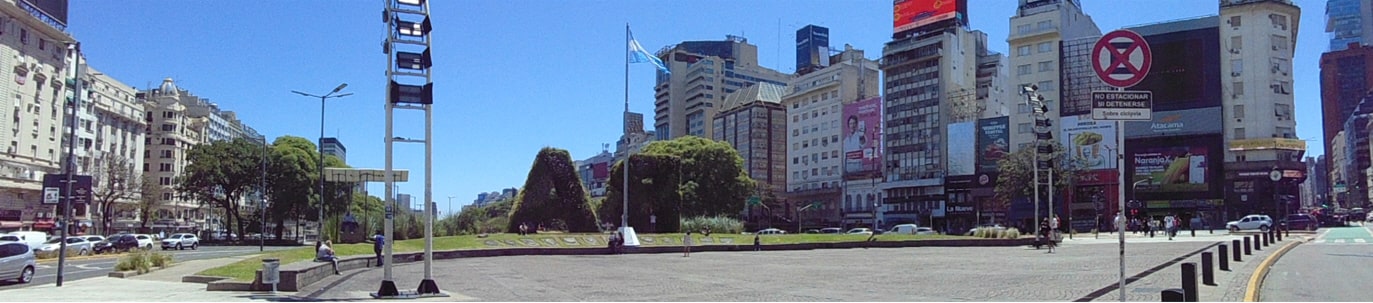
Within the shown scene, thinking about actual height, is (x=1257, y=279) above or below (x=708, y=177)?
below

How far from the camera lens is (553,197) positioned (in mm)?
51406

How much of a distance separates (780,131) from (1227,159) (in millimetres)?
73955

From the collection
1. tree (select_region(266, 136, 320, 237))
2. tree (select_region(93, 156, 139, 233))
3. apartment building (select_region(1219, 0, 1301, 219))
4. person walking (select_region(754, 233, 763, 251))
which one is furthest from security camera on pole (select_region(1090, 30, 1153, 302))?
apartment building (select_region(1219, 0, 1301, 219))

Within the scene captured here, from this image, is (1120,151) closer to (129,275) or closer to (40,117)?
(129,275)

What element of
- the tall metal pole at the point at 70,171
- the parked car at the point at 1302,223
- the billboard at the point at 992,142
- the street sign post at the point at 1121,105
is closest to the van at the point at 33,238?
the tall metal pole at the point at 70,171

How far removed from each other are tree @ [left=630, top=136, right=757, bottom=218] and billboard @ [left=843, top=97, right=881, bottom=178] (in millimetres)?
41159

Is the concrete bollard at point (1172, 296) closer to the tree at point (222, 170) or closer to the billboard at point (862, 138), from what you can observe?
the tree at point (222, 170)

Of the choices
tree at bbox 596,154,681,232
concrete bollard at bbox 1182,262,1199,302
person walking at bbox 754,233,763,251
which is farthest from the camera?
tree at bbox 596,154,681,232

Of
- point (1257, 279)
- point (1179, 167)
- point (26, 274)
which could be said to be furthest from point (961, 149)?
point (26, 274)

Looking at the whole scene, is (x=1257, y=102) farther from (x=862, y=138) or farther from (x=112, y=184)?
(x=112, y=184)

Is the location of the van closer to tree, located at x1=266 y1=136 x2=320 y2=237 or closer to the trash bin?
tree, located at x1=266 y1=136 x2=320 y2=237

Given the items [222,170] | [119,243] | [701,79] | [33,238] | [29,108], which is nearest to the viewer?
[33,238]

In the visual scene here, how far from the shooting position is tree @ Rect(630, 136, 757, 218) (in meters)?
74.7

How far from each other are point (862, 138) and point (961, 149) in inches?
649
